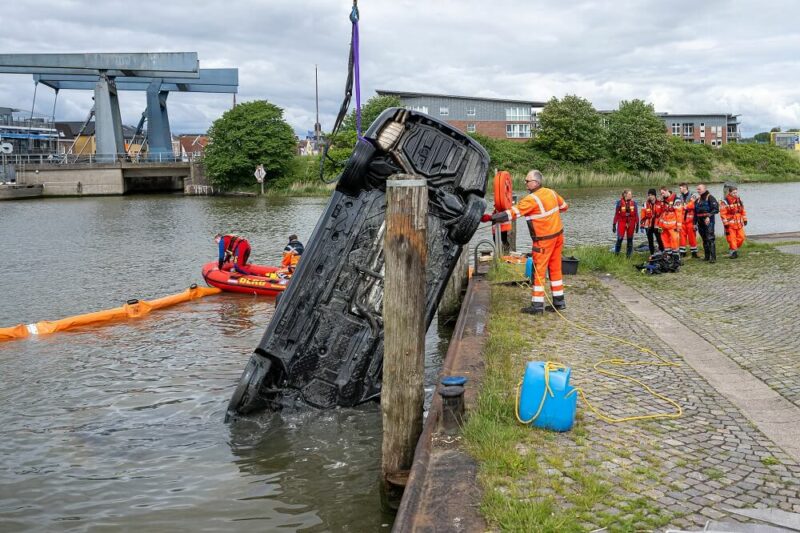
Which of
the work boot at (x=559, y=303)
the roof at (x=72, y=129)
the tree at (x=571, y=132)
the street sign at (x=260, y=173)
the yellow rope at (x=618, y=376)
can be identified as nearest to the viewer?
the yellow rope at (x=618, y=376)

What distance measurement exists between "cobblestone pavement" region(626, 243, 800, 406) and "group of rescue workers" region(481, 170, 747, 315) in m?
0.63

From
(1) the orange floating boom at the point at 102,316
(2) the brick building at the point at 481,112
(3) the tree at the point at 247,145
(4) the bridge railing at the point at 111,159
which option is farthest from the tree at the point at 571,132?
(1) the orange floating boom at the point at 102,316

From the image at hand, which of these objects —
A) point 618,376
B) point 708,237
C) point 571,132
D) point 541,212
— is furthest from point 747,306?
point 571,132

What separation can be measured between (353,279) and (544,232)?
10.0 feet

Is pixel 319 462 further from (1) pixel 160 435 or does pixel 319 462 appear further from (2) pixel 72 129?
(2) pixel 72 129

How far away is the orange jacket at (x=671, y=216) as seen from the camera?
43.9ft

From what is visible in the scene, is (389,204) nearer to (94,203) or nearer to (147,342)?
(147,342)

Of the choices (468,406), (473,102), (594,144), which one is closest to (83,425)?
(468,406)

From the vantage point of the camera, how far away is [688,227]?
1524 centimetres

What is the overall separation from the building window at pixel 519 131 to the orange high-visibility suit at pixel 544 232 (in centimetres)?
6537

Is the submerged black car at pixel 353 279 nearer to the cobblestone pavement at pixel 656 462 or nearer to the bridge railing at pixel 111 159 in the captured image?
the cobblestone pavement at pixel 656 462

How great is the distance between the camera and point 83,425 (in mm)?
7672

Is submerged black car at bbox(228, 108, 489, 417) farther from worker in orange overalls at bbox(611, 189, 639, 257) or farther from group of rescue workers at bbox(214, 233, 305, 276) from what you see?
worker in orange overalls at bbox(611, 189, 639, 257)

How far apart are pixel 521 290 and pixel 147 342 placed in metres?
6.50
